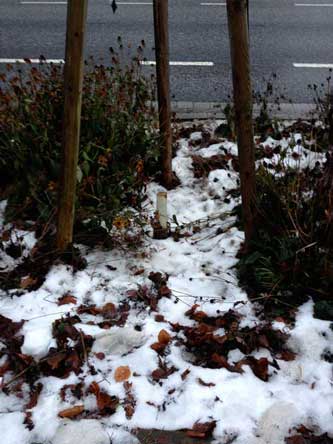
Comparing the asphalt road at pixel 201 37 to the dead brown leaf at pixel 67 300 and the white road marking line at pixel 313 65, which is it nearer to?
the white road marking line at pixel 313 65

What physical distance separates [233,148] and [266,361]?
2166 mm

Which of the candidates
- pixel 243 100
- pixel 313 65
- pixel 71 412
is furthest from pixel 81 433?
pixel 313 65

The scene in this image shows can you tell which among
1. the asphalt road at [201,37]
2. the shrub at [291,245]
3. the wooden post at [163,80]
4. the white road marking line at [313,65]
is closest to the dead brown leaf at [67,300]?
the shrub at [291,245]

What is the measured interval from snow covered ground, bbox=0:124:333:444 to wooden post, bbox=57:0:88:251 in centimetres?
29

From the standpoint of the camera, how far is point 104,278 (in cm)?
292

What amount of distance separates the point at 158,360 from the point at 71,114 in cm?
125

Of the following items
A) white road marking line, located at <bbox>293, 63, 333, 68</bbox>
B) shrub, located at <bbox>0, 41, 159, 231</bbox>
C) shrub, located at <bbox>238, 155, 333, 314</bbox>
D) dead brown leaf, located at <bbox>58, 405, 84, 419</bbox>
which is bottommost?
dead brown leaf, located at <bbox>58, 405, 84, 419</bbox>

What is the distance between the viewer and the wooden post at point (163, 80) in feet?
11.0

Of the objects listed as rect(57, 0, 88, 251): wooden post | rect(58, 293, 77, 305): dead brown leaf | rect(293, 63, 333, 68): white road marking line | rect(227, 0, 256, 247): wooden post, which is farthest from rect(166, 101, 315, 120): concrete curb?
rect(58, 293, 77, 305): dead brown leaf

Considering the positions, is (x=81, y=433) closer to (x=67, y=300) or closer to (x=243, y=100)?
(x=67, y=300)

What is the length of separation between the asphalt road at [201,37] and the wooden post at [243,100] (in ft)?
9.76

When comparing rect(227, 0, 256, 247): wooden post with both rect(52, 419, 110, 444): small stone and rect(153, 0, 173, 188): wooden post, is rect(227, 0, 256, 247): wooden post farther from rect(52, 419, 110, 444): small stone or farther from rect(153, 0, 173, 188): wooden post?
rect(52, 419, 110, 444): small stone

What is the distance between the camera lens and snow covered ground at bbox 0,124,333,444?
2.13 metres

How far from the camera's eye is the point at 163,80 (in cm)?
354
